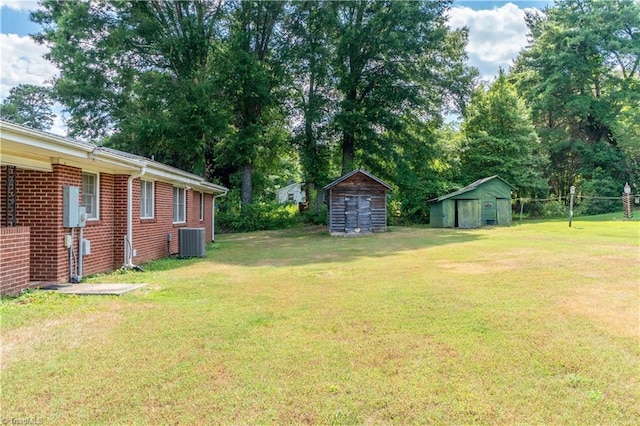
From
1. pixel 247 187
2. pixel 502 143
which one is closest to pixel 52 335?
pixel 247 187

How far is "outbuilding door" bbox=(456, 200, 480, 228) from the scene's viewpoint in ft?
86.4

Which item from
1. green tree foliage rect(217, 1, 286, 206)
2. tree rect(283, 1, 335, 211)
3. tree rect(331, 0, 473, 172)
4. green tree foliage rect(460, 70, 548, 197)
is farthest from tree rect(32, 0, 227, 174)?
green tree foliage rect(460, 70, 548, 197)

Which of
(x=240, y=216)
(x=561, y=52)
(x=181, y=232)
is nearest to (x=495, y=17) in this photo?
(x=561, y=52)

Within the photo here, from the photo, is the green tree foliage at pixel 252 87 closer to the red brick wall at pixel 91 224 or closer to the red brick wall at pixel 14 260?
the red brick wall at pixel 91 224

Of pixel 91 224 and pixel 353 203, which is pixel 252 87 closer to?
pixel 353 203

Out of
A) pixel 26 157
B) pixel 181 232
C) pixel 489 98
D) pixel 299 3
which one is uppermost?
pixel 299 3

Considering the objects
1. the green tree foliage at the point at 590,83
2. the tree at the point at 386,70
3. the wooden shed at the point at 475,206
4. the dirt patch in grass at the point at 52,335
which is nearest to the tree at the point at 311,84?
the tree at the point at 386,70

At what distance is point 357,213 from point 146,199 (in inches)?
519

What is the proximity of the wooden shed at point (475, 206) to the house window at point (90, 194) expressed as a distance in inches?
869

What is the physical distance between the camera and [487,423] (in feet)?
9.23

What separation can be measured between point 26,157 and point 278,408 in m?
6.71

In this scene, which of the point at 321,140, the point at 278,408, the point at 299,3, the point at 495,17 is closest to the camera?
the point at 278,408

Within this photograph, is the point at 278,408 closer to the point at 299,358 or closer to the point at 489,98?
the point at 299,358

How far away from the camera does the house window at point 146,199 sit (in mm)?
11125
